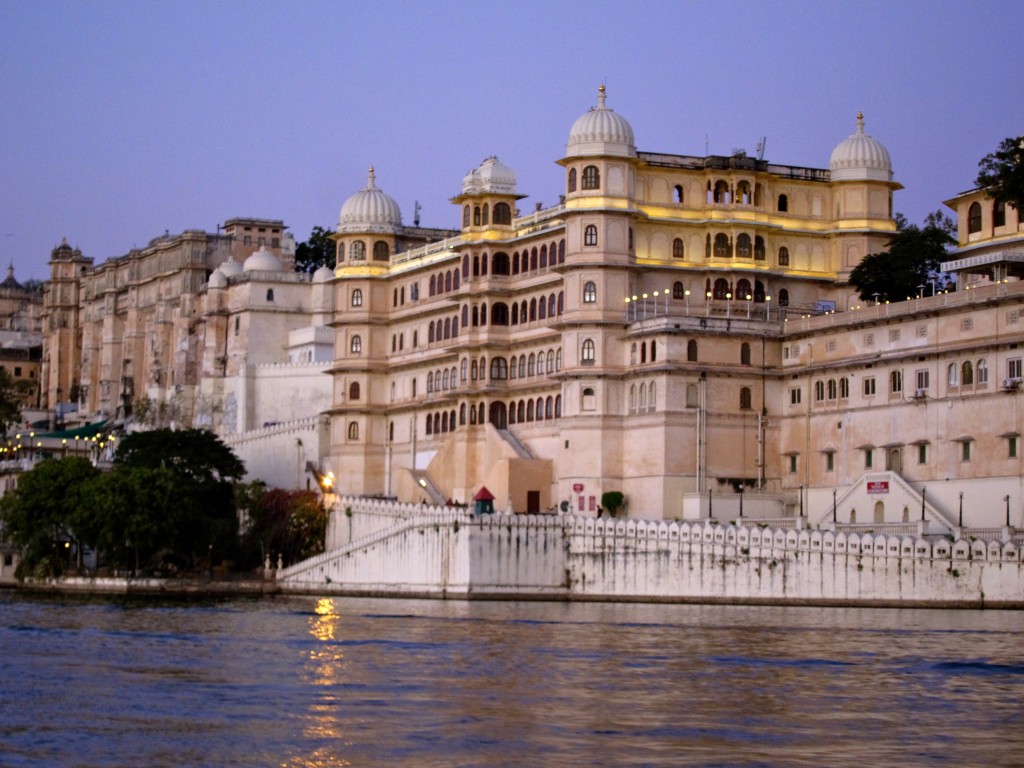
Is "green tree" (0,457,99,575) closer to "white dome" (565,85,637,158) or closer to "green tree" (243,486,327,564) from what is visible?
"green tree" (243,486,327,564)

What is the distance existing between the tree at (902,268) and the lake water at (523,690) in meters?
21.3

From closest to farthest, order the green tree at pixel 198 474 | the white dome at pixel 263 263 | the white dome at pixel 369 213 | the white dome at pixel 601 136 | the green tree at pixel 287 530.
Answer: the white dome at pixel 601 136 → the green tree at pixel 198 474 → the green tree at pixel 287 530 → the white dome at pixel 369 213 → the white dome at pixel 263 263

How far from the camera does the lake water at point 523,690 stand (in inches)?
1425

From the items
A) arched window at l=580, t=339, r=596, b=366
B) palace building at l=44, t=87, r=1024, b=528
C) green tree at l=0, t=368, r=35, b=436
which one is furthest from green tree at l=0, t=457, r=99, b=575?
green tree at l=0, t=368, r=35, b=436

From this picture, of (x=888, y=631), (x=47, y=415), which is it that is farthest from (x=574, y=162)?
(x=47, y=415)

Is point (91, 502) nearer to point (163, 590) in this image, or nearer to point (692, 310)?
point (163, 590)

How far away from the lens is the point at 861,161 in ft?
279

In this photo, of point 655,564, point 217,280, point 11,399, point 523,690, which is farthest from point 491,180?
point 11,399

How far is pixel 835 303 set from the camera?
8512 cm

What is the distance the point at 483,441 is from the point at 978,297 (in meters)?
25.5

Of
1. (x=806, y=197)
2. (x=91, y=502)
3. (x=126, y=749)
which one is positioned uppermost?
(x=806, y=197)

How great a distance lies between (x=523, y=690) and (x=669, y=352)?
35.4 metres

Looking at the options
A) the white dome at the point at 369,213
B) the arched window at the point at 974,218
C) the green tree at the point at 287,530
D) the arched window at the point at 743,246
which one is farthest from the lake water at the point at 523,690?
the white dome at the point at 369,213

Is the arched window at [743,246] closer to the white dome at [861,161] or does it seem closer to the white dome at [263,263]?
the white dome at [861,161]
